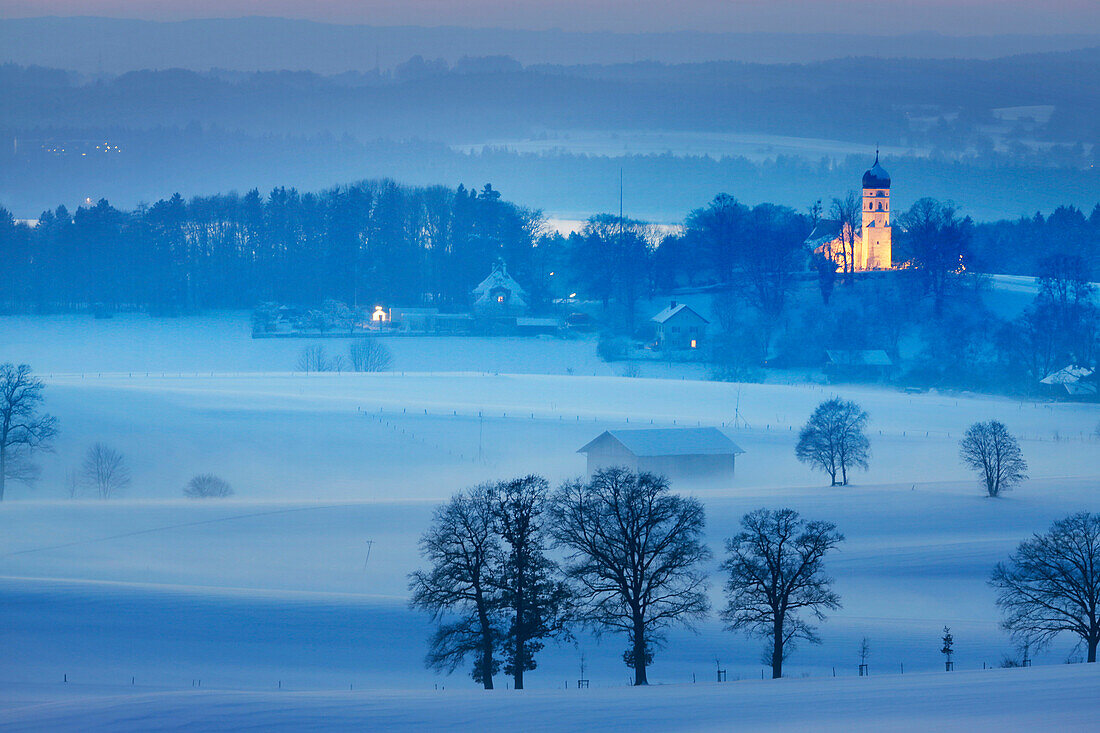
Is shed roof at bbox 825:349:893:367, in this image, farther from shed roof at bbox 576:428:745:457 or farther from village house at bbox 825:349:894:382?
shed roof at bbox 576:428:745:457

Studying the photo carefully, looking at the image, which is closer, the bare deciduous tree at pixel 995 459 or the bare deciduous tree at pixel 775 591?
the bare deciduous tree at pixel 775 591

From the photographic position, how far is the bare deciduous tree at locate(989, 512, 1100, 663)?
25.9m

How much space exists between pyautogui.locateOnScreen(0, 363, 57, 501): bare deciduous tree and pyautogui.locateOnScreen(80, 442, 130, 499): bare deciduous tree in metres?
1.84

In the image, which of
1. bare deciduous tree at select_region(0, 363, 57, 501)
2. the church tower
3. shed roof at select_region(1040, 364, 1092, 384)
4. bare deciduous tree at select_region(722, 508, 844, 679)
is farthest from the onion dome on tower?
bare deciduous tree at select_region(722, 508, 844, 679)

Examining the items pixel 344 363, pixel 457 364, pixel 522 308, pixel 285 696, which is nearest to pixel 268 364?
pixel 344 363

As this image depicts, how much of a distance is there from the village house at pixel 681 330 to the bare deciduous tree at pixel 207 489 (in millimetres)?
49948

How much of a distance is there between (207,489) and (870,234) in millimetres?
75274

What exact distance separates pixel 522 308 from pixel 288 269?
23621mm

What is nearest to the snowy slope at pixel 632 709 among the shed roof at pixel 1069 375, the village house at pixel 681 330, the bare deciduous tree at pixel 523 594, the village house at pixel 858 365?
the bare deciduous tree at pixel 523 594

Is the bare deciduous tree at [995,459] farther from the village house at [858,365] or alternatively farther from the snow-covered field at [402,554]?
the village house at [858,365]

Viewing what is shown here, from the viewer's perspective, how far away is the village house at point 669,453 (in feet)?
152

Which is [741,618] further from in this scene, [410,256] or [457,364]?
[410,256]

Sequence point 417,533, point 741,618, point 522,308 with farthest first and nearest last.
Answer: point 522,308 < point 417,533 < point 741,618

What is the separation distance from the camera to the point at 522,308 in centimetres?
10538
